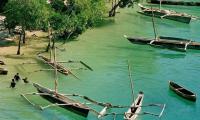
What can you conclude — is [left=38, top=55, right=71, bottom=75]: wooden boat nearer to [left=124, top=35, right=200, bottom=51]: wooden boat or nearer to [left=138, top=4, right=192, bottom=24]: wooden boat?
[left=124, top=35, right=200, bottom=51]: wooden boat

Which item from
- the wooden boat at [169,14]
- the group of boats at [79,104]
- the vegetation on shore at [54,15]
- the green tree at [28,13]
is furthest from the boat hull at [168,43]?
the group of boats at [79,104]

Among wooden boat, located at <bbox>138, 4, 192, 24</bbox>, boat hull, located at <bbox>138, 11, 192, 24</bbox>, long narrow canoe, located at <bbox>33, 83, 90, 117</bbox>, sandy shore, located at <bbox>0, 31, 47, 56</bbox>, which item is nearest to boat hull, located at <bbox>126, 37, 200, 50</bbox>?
sandy shore, located at <bbox>0, 31, 47, 56</bbox>

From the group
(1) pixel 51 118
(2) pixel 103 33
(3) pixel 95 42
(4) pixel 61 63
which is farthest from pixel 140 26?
(1) pixel 51 118

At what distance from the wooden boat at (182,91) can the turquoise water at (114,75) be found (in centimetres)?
40

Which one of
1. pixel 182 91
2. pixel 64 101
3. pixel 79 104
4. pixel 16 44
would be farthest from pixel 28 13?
pixel 182 91

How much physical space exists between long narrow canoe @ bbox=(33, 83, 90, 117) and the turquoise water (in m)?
0.42

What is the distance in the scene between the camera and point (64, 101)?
36125 mm

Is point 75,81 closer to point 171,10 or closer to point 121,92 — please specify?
point 121,92

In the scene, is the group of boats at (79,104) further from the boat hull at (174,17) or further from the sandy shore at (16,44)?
the boat hull at (174,17)

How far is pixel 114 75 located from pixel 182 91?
6574mm

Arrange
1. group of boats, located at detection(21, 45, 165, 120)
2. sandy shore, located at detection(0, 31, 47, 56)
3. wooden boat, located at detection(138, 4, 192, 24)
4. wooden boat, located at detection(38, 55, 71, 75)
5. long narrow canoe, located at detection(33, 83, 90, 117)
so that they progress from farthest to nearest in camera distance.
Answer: wooden boat, located at detection(138, 4, 192, 24), sandy shore, located at detection(0, 31, 47, 56), wooden boat, located at detection(38, 55, 71, 75), long narrow canoe, located at detection(33, 83, 90, 117), group of boats, located at detection(21, 45, 165, 120)

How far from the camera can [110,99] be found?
39250 millimetres

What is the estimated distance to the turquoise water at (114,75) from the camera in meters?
36.9

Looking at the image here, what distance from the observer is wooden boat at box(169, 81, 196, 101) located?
39.6m
